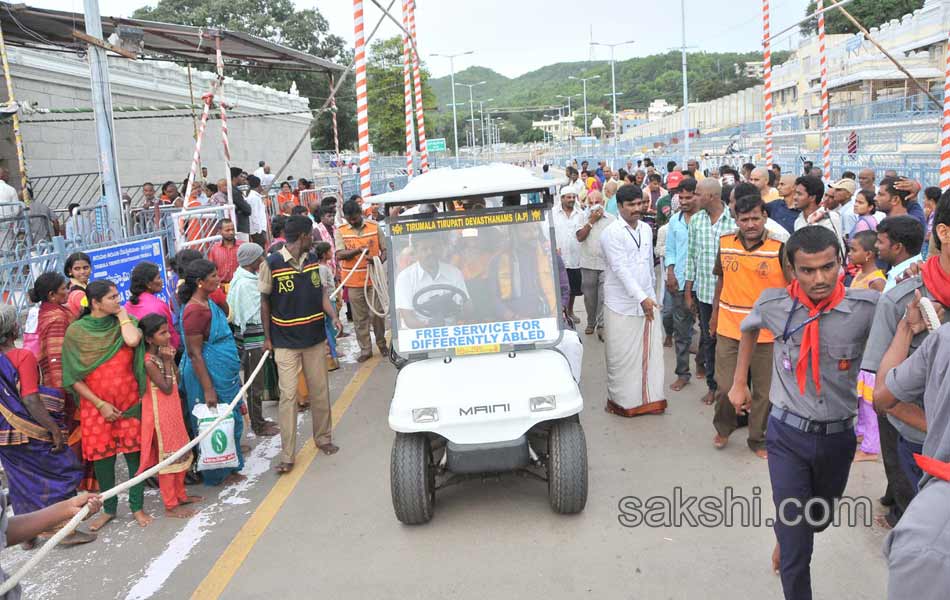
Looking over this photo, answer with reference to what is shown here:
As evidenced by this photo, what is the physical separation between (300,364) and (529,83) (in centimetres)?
18433

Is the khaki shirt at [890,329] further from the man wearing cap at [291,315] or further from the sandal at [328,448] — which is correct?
the sandal at [328,448]

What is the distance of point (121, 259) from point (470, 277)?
443cm

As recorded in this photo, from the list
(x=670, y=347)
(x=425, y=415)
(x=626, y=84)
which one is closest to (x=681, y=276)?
(x=670, y=347)

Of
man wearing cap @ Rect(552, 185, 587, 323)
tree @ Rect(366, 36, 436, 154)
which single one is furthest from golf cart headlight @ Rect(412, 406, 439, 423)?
tree @ Rect(366, 36, 436, 154)

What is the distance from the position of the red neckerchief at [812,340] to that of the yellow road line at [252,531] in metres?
3.21

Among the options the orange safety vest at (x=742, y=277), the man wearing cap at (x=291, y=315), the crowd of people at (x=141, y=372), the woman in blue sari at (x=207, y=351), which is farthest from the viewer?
the man wearing cap at (x=291, y=315)

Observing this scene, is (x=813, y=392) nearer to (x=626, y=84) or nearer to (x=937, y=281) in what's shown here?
(x=937, y=281)

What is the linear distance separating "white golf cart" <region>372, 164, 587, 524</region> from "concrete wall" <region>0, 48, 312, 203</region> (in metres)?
14.2

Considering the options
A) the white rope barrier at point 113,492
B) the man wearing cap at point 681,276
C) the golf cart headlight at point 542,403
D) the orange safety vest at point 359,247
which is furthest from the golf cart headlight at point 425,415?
the orange safety vest at point 359,247

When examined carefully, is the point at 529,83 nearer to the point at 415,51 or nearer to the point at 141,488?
the point at 415,51

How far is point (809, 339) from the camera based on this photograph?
11.6ft

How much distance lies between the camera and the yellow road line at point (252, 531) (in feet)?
14.3

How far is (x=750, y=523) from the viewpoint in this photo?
4777mm

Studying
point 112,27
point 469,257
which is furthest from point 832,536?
point 112,27
